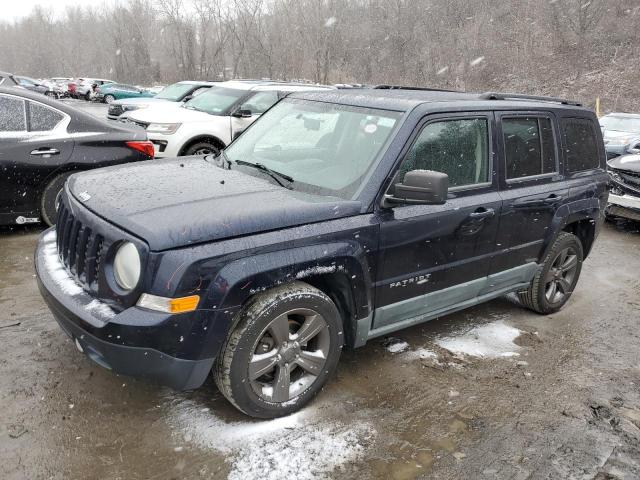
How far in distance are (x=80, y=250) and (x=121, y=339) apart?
655 millimetres

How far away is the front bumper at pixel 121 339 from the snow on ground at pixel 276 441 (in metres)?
0.39

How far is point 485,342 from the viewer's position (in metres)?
4.36

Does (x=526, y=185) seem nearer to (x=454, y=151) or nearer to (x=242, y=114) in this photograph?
(x=454, y=151)

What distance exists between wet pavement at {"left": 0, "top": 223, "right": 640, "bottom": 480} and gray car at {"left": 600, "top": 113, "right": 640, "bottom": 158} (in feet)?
30.6

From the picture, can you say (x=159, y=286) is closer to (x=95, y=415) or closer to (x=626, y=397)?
(x=95, y=415)

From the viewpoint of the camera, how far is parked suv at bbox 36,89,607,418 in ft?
8.85

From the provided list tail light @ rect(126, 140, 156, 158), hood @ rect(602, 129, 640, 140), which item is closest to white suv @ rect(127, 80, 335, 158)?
tail light @ rect(126, 140, 156, 158)

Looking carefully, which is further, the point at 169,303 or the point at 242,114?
the point at 242,114

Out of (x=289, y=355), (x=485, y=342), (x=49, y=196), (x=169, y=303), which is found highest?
(x=169, y=303)

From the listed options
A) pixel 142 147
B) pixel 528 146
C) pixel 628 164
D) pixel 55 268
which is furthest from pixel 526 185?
pixel 628 164

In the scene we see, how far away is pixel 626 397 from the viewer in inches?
145

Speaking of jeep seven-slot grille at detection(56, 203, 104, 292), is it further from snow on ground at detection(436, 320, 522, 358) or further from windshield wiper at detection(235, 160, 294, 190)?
snow on ground at detection(436, 320, 522, 358)

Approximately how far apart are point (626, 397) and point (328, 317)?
85.9 inches

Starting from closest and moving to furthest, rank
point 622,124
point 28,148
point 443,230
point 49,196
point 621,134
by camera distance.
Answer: point 443,230 < point 28,148 < point 49,196 < point 621,134 < point 622,124
